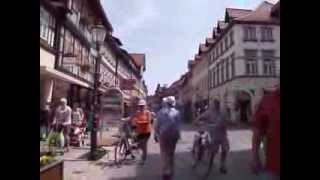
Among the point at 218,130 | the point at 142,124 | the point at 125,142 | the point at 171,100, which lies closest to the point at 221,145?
the point at 218,130

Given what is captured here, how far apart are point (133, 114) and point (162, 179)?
2077 mm

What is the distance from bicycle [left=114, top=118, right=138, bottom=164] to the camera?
711cm

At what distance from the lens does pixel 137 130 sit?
6535 millimetres

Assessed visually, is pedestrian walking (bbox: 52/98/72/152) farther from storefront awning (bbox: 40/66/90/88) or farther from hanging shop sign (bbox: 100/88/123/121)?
storefront awning (bbox: 40/66/90/88)

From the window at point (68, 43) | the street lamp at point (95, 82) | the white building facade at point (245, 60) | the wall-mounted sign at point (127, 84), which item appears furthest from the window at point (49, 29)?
the white building facade at point (245, 60)

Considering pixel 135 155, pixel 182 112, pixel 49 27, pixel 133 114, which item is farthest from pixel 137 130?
pixel 49 27

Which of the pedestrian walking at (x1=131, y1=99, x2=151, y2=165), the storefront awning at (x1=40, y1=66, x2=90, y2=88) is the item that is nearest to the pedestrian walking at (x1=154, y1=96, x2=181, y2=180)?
the pedestrian walking at (x1=131, y1=99, x2=151, y2=165)

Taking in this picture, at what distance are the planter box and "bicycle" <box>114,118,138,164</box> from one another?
3.66 meters

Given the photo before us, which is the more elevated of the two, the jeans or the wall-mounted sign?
the wall-mounted sign

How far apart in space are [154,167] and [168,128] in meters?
1.83

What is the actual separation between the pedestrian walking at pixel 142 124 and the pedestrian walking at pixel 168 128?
2.05 meters
